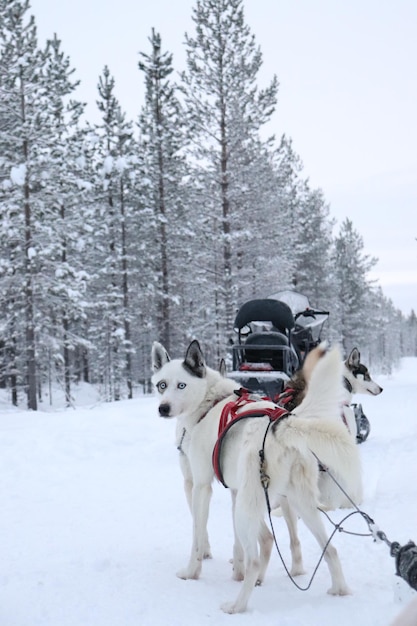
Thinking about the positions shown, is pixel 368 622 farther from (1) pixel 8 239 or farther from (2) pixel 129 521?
(1) pixel 8 239

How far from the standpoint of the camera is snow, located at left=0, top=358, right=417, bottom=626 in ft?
10.1

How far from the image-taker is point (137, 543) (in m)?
4.44

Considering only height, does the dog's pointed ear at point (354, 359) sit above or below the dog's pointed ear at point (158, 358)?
below

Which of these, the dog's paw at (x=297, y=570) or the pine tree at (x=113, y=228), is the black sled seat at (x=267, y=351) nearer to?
the dog's paw at (x=297, y=570)

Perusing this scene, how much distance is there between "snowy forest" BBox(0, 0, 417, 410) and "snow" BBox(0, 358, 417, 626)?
12244mm

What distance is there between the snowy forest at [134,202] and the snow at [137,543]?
12.2 metres

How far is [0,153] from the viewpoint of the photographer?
20.3m

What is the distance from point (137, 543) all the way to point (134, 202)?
2540 cm

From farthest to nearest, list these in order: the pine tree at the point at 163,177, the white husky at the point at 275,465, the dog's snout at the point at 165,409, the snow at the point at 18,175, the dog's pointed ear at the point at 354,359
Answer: the pine tree at the point at 163,177 < the snow at the point at 18,175 < the dog's pointed ear at the point at 354,359 < the dog's snout at the point at 165,409 < the white husky at the point at 275,465

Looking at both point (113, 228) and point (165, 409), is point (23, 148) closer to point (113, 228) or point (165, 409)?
point (113, 228)

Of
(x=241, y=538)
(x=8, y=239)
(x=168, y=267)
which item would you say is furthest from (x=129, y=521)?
(x=168, y=267)

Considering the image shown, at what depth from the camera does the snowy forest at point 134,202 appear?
18641mm

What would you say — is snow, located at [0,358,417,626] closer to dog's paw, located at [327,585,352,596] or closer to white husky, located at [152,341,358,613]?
dog's paw, located at [327,585,352,596]

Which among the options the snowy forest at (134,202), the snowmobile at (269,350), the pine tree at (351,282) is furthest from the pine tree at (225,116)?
the pine tree at (351,282)
